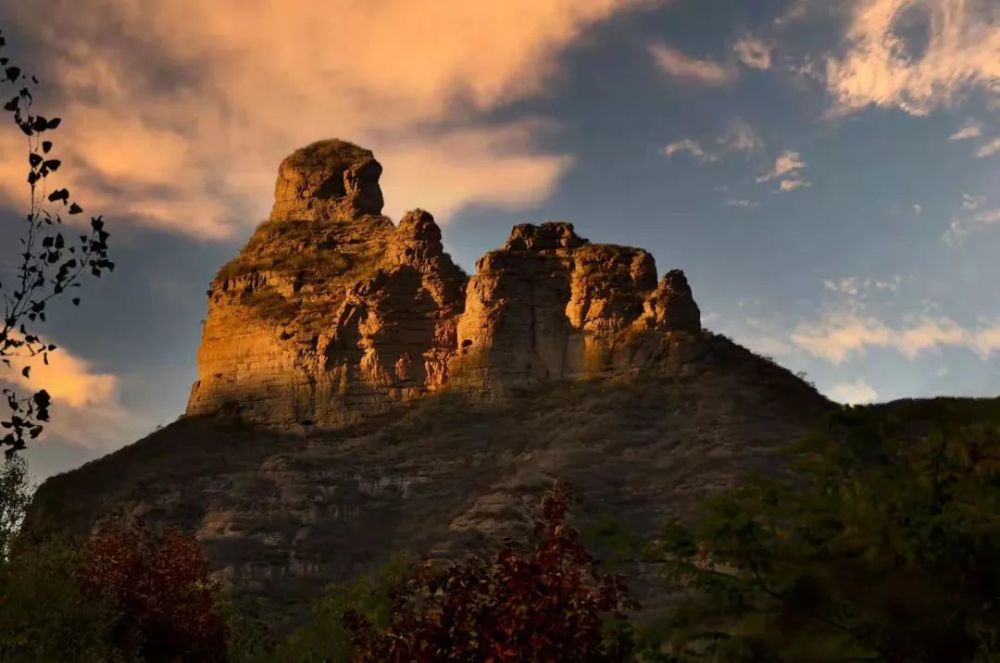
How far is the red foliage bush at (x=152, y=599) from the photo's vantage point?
35.4 metres

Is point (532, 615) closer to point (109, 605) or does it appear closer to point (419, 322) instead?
point (109, 605)

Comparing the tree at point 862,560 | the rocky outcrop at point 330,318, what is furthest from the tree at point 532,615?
the rocky outcrop at point 330,318

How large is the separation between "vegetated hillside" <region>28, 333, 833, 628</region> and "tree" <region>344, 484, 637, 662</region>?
208ft

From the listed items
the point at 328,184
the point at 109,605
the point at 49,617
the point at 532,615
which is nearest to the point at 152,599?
the point at 109,605

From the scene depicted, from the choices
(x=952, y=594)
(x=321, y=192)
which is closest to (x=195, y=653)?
(x=952, y=594)

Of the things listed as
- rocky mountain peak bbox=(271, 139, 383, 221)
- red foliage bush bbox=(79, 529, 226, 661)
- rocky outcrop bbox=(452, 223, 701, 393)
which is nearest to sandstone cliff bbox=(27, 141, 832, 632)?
rocky outcrop bbox=(452, 223, 701, 393)

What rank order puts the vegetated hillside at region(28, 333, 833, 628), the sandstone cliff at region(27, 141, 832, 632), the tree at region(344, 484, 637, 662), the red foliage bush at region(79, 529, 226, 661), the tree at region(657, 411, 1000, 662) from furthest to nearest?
1. the sandstone cliff at region(27, 141, 832, 632)
2. the vegetated hillside at region(28, 333, 833, 628)
3. the red foliage bush at region(79, 529, 226, 661)
4. the tree at region(344, 484, 637, 662)
5. the tree at region(657, 411, 1000, 662)

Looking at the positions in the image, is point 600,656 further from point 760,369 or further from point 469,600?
point 760,369

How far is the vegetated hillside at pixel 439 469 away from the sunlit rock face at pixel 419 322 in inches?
111

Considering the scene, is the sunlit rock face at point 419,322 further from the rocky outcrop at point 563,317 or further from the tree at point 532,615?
the tree at point 532,615

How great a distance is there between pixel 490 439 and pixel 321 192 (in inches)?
1766

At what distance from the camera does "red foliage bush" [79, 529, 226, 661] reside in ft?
116

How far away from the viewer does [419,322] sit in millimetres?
105125

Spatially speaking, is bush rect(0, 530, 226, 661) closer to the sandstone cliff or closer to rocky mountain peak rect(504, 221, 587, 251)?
the sandstone cliff
